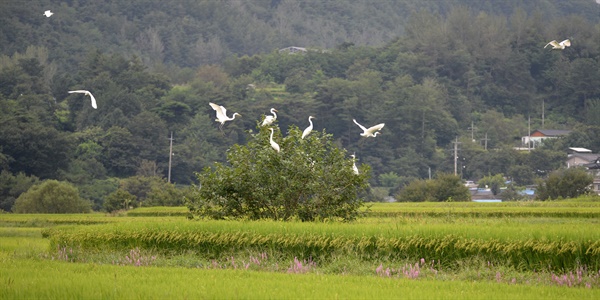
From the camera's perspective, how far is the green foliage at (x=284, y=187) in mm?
22562

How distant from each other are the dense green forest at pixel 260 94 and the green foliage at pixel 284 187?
37.1m

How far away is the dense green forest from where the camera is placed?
276 ft

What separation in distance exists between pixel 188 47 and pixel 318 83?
158 feet

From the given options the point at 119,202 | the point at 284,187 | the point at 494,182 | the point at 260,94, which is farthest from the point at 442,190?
the point at 260,94

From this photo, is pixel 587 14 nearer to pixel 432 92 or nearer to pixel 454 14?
pixel 454 14

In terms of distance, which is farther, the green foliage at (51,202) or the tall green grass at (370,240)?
the green foliage at (51,202)

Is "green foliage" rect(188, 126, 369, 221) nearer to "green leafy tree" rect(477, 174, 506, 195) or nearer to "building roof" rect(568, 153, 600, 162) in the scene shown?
"green leafy tree" rect(477, 174, 506, 195)

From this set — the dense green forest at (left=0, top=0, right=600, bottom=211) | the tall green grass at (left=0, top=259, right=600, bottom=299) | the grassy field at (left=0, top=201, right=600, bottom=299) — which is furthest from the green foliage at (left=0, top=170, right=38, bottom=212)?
the tall green grass at (left=0, top=259, right=600, bottom=299)

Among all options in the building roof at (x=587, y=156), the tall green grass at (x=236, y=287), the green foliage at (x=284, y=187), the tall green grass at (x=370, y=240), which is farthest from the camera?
the building roof at (x=587, y=156)

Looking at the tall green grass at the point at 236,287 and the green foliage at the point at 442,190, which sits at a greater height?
the tall green grass at the point at 236,287

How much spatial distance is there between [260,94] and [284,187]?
279 ft

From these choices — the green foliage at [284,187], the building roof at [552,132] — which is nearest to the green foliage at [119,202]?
the green foliage at [284,187]

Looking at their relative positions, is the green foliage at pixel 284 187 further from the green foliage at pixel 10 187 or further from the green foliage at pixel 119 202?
the green foliage at pixel 10 187

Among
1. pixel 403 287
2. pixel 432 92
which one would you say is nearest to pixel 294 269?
pixel 403 287
